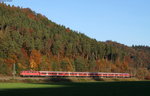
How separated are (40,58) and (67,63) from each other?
39.0 feet

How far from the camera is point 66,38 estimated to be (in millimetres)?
139625

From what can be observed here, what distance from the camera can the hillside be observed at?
94.6m

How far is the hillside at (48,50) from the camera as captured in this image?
310ft

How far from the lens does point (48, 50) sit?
124312 millimetres

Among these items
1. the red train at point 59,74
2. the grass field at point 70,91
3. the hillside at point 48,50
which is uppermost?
the hillside at point 48,50

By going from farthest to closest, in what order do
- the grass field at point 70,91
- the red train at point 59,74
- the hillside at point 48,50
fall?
the hillside at point 48,50 < the red train at point 59,74 < the grass field at point 70,91

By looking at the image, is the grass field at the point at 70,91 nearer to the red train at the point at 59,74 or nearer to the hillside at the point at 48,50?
the red train at the point at 59,74

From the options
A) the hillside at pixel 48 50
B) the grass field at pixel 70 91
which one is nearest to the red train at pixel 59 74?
the hillside at pixel 48 50

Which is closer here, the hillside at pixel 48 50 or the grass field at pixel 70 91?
the grass field at pixel 70 91

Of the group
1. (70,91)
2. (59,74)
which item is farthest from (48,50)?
(70,91)

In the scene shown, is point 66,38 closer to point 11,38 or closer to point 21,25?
point 21,25

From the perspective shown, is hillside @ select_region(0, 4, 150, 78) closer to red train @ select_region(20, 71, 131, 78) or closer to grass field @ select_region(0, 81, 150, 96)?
red train @ select_region(20, 71, 131, 78)

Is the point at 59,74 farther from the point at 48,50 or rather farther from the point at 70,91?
the point at 70,91

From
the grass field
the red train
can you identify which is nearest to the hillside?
the red train
